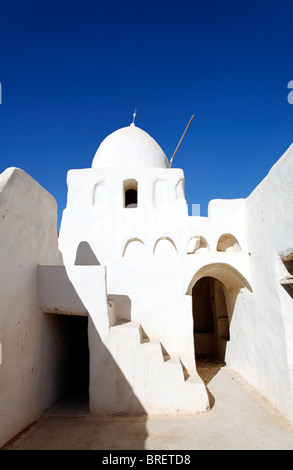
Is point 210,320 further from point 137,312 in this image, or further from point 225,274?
point 137,312

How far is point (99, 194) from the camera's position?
428 inches

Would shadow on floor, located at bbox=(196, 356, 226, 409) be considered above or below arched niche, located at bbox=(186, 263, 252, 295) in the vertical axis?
below

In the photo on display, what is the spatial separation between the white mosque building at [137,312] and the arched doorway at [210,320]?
96cm

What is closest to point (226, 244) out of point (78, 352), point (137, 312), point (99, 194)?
point (137, 312)

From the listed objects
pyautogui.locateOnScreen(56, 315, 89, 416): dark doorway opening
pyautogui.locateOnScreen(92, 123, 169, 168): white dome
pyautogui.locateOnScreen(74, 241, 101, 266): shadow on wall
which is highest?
pyautogui.locateOnScreen(92, 123, 169, 168): white dome

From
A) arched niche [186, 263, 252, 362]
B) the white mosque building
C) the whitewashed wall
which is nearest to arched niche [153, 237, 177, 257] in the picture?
arched niche [186, 263, 252, 362]

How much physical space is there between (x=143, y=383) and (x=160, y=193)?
24.6 ft

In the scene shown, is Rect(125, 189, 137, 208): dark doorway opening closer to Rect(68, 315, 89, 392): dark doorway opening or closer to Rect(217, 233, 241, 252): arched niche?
Rect(217, 233, 241, 252): arched niche

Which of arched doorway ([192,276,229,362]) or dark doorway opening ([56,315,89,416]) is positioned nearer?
dark doorway opening ([56,315,89,416])

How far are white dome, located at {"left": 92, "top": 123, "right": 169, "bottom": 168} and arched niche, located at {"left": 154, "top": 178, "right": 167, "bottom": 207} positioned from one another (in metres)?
1.69

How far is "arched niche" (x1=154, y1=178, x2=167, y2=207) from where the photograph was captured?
36.0ft

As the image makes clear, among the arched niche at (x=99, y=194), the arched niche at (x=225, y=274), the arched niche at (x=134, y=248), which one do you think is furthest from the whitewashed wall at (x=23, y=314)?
the arched niche at (x=99, y=194)

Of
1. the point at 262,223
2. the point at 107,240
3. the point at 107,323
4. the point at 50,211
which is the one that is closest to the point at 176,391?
the point at 107,323

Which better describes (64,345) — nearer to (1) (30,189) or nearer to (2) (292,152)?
(1) (30,189)
